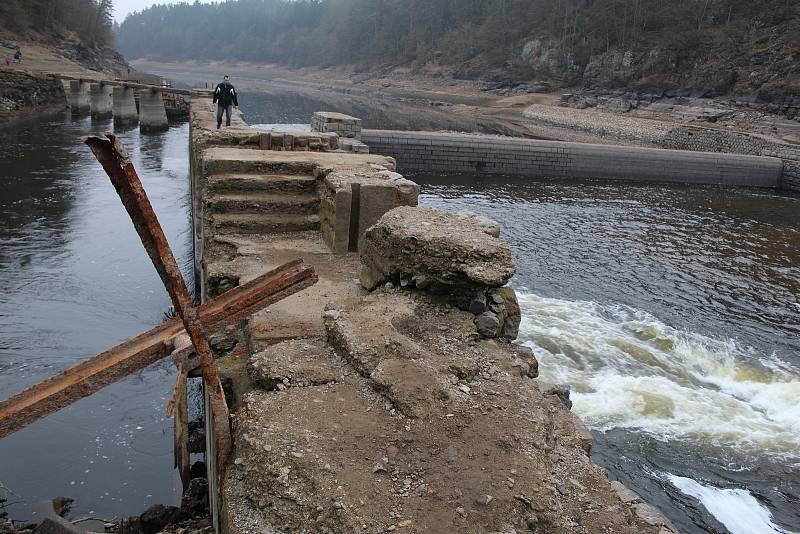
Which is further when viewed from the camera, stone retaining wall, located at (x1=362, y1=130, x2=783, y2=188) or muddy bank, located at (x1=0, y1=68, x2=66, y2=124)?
muddy bank, located at (x1=0, y1=68, x2=66, y2=124)

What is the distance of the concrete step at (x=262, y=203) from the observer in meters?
8.14

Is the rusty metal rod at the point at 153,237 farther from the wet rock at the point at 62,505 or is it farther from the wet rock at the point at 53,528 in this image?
the wet rock at the point at 62,505

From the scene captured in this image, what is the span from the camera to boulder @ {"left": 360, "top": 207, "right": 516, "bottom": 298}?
205 inches

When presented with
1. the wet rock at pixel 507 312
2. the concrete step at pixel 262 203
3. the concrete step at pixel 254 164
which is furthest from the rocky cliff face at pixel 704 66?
the wet rock at pixel 507 312

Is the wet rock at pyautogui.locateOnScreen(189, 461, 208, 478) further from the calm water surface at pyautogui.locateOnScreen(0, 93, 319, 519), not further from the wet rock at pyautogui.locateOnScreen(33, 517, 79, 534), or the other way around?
the wet rock at pyautogui.locateOnScreen(33, 517, 79, 534)

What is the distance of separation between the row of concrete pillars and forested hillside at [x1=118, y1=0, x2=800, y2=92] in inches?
1505

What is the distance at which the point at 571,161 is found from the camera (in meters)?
27.7

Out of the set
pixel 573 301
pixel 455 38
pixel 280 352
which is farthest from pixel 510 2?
pixel 280 352

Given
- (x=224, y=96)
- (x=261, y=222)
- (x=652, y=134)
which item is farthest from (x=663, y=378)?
(x=652, y=134)

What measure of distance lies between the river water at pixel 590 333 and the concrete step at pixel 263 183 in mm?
2890

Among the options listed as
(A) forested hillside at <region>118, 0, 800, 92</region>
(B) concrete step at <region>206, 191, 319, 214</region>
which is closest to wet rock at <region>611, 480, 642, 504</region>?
(B) concrete step at <region>206, 191, 319, 214</region>

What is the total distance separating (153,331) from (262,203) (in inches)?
195

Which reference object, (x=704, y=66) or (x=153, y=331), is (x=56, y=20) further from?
(x=153, y=331)

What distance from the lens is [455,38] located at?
88750mm
